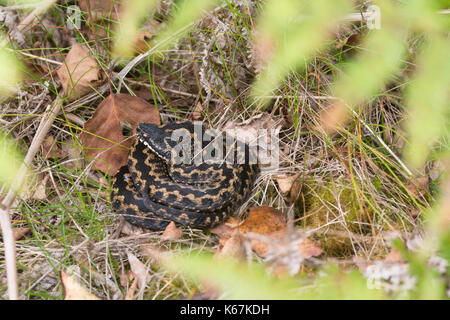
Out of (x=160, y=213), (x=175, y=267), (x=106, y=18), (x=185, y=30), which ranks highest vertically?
(x=106, y=18)

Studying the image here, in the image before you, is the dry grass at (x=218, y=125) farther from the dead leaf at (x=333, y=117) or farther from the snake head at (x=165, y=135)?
the snake head at (x=165, y=135)

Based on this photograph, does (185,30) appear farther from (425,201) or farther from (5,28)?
(425,201)

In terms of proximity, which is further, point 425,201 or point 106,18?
point 106,18

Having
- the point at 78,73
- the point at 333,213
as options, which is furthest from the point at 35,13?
the point at 333,213

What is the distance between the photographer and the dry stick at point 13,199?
9.98 feet

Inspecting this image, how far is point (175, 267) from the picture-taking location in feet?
11.2

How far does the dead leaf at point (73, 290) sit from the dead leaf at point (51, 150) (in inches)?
67.5

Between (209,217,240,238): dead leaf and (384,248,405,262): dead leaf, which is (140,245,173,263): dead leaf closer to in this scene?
(209,217,240,238): dead leaf

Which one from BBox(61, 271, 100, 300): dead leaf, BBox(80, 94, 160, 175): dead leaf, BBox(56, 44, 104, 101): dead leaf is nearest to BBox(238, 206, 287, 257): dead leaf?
BBox(61, 271, 100, 300): dead leaf

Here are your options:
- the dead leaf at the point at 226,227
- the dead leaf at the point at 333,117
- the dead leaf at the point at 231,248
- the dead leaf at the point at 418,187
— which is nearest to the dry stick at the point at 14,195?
the dead leaf at the point at 231,248

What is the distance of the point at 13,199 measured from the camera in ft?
11.8

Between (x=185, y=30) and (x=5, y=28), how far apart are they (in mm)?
2325

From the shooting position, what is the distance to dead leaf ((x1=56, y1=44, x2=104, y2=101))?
4723 mm
